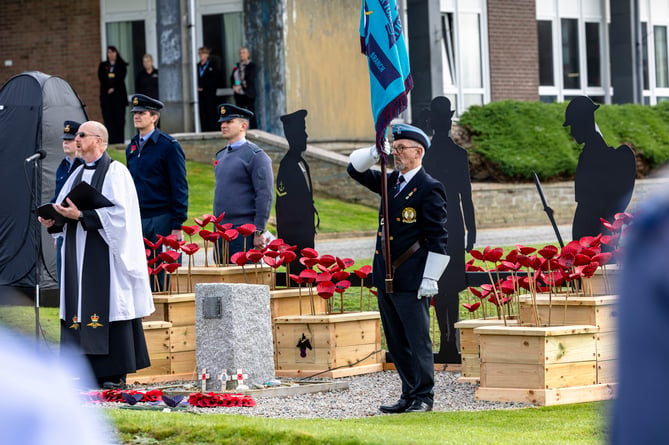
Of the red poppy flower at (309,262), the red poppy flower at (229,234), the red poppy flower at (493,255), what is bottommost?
the red poppy flower at (309,262)

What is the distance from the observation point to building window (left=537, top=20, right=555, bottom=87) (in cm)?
3111

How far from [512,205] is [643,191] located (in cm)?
319

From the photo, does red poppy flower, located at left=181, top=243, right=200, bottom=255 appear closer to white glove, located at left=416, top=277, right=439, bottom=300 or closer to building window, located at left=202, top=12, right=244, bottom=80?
white glove, located at left=416, top=277, right=439, bottom=300

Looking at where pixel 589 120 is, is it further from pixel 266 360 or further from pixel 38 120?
pixel 38 120

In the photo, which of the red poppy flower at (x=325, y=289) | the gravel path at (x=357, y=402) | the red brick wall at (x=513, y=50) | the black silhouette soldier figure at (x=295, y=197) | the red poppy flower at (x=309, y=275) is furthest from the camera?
the red brick wall at (x=513, y=50)

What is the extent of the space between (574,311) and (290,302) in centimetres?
285

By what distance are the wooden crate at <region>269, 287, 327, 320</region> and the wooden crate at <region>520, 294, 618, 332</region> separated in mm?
2126

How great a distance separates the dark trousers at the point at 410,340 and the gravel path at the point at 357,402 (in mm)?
294

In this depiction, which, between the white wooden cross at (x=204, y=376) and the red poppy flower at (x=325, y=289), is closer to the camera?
the white wooden cross at (x=204, y=376)

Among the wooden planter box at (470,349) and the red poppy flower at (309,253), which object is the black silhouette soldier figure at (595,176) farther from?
the red poppy flower at (309,253)

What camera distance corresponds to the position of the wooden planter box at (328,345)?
388 inches

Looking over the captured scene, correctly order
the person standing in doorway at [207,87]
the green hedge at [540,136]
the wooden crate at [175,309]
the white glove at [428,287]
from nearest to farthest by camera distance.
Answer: the white glove at [428,287] < the wooden crate at [175,309] < the person standing in doorway at [207,87] < the green hedge at [540,136]

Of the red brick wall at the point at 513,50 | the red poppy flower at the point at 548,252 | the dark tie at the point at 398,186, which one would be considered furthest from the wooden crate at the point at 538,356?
the red brick wall at the point at 513,50

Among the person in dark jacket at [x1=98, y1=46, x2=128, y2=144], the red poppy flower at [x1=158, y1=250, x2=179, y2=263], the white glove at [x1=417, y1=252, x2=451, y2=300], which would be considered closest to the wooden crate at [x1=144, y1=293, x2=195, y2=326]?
the red poppy flower at [x1=158, y1=250, x2=179, y2=263]
